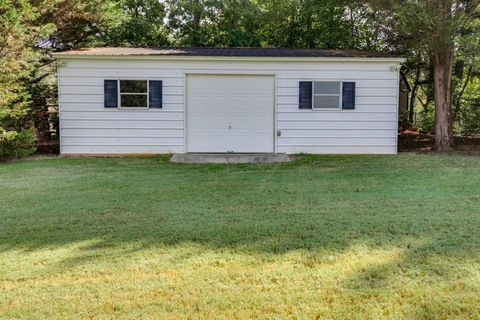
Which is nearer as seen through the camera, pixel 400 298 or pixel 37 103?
pixel 400 298

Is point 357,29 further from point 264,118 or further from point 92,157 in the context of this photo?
point 92,157

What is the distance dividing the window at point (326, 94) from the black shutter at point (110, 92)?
15.9 ft

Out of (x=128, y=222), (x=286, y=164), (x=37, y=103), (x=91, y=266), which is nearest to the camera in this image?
(x=91, y=266)

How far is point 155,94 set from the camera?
10109mm

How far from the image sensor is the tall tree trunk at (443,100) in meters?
10.8

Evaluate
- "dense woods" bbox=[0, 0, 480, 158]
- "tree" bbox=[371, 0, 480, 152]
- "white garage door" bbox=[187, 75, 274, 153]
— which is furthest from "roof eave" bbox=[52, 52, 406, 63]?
"tree" bbox=[371, 0, 480, 152]

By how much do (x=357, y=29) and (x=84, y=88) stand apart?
33.6 feet

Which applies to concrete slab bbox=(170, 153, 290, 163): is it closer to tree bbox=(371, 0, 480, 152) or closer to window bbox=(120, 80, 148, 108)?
window bbox=(120, 80, 148, 108)

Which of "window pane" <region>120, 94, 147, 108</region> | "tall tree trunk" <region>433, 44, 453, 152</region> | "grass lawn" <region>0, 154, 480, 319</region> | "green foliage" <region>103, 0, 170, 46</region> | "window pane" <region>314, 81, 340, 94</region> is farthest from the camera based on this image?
"green foliage" <region>103, 0, 170, 46</region>

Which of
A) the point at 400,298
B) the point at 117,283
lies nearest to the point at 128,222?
the point at 117,283

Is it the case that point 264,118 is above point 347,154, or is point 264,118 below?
above

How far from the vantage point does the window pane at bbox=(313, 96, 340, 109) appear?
33.7 ft

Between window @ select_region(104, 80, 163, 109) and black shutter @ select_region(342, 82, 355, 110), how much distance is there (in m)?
4.48

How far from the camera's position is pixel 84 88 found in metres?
10.0
